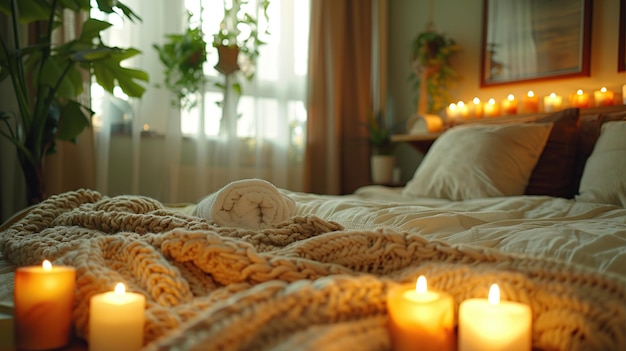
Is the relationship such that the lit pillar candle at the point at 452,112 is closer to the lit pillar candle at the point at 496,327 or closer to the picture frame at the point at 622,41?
the picture frame at the point at 622,41

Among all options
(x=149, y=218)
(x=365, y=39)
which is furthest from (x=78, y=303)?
(x=365, y=39)

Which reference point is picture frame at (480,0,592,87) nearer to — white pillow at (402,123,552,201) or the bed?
white pillow at (402,123,552,201)

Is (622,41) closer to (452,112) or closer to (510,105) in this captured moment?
(510,105)

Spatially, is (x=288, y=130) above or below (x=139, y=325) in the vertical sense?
above

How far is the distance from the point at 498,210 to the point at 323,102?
85.4 inches

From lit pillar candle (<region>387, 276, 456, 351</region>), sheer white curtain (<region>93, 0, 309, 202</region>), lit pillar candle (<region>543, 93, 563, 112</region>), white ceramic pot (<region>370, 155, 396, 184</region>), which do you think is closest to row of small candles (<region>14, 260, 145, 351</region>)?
lit pillar candle (<region>387, 276, 456, 351</region>)

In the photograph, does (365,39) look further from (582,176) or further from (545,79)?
(582,176)

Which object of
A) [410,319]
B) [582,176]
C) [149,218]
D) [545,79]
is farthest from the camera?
[545,79]

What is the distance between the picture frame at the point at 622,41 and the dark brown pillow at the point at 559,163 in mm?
611

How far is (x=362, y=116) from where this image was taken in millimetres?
3547

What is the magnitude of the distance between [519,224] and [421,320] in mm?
721

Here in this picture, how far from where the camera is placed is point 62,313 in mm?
633

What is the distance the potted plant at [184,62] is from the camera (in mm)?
2719

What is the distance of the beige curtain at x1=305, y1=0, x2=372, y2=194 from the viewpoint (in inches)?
132
